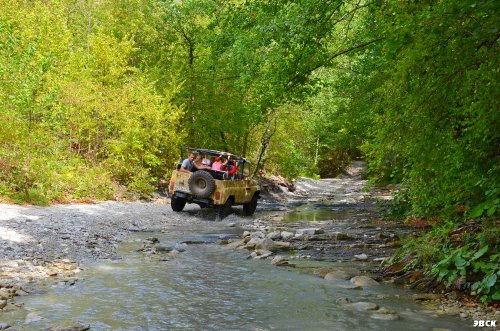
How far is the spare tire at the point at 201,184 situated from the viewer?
48.3ft

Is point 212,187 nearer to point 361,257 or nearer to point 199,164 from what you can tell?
point 199,164

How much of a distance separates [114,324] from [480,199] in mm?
6209

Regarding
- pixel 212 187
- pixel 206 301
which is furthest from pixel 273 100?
pixel 206 301

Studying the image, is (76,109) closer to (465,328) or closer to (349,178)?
(465,328)

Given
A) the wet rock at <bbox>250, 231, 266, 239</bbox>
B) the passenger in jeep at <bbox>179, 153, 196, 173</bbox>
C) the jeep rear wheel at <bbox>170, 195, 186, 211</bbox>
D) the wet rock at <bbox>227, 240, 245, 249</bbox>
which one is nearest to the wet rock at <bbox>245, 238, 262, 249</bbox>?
the wet rock at <bbox>227, 240, 245, 249</bbox>

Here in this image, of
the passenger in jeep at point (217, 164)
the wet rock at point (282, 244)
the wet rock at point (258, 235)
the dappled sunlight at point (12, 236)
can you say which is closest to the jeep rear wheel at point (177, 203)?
the passenger in jeep at point (217, 164)

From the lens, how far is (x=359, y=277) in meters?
7.31

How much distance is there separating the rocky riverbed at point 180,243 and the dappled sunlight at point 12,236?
0.05 ft

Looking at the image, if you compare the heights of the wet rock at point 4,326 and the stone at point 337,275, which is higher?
the wet rock at point 4,326

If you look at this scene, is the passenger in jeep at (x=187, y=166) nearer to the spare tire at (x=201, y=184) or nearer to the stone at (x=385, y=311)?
the spare tire at (x=201, y=184)

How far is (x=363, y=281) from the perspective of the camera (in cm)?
716

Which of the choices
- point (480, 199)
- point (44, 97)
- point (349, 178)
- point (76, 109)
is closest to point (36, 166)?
point (44, 97)

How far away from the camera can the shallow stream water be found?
5145mm

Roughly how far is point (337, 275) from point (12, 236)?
237 inches
